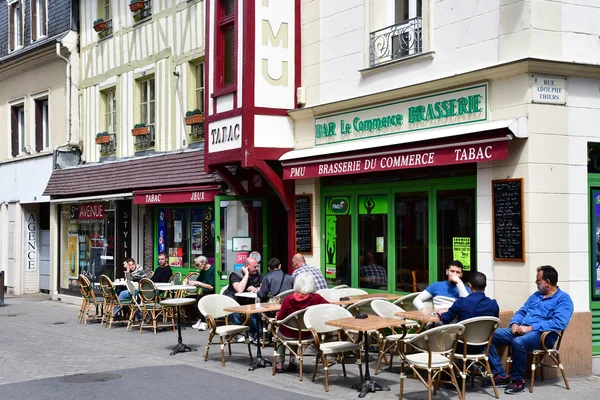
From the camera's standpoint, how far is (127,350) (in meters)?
12.1

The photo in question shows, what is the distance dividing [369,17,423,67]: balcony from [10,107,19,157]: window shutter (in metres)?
14.6

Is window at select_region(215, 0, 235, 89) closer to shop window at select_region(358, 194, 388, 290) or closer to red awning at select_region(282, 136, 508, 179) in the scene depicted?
red awning at select_region(282, 136, 508, 179)

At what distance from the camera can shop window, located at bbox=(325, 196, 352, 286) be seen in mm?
12656

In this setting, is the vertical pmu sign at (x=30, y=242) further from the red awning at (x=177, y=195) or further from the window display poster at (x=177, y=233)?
the window display poster at (x=177, y=233)

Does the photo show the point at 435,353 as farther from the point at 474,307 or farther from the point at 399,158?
the point at 399,158

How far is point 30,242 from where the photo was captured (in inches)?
896

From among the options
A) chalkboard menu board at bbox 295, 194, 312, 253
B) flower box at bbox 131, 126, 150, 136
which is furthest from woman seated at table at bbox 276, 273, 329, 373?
flower box at bbox 131, 126, 150, 136

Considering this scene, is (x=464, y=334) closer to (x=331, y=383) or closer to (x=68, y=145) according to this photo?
(x=331, y=383)

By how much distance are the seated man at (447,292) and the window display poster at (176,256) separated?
8.28 metres

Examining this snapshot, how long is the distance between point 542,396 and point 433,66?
4.61 m

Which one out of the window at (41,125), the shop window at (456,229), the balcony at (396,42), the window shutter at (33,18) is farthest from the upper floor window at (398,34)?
the window shutter at (33,18)

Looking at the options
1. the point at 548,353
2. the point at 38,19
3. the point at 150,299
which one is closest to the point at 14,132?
the point at 38,19

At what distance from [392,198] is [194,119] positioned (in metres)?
5.66

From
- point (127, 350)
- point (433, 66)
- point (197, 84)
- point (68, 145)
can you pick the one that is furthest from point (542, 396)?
point (68, 145)
